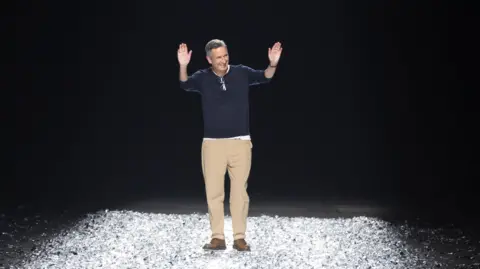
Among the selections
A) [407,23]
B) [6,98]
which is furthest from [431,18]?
[6,98]

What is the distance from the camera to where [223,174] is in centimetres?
475

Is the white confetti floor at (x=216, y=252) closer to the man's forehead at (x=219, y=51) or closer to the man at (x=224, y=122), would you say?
the man at (x=224, y=122)

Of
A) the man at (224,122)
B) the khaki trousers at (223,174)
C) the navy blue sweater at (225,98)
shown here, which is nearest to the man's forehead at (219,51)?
the man at (224,122)

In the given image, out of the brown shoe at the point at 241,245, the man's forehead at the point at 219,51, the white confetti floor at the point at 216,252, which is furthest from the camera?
the brown shoe at the point at 241,245

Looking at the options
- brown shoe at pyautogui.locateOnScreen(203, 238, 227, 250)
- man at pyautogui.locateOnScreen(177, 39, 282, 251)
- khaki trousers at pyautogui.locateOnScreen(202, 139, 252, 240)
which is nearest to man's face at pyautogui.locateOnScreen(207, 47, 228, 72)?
man at pyautogui.locateOnScreen(177, 39, 282, 251)

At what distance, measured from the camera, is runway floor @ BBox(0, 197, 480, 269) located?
4.55m

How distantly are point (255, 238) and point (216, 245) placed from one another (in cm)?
47

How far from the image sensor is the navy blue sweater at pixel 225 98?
4.68 meters

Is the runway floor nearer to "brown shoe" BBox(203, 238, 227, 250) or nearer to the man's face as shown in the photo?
"brown shoe" BBox(203, 238, 227, 250)

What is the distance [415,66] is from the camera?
7.38 meters

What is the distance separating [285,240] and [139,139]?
2.96 m

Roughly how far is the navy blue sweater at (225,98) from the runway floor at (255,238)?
2.73 ft

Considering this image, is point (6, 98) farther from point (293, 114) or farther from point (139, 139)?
point (293, 114)

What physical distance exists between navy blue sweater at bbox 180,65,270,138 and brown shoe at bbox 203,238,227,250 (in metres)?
0.72
